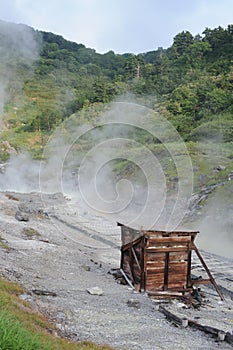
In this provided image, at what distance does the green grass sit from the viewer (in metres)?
7.54

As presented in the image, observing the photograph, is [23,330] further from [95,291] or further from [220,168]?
[220,168]

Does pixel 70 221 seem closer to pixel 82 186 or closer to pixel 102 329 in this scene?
pixel 82 186

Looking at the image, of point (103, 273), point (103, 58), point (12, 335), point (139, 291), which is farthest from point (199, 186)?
point (103, 58)

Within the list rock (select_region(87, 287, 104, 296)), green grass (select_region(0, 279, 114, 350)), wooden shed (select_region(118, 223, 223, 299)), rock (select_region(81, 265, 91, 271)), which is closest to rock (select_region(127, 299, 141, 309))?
rock (select_region(87, 287, 104, 296))

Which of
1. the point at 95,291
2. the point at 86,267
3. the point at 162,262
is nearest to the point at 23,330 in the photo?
the point at 95,291

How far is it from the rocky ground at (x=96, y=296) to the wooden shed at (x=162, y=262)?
0.74 meters

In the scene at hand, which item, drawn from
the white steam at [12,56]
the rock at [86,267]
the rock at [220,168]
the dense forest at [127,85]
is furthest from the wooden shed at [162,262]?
the white steam at [12,56]

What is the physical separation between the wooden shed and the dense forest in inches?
1840

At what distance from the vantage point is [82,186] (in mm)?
63094

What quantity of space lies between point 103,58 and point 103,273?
6748 inches

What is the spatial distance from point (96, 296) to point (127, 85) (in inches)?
3996

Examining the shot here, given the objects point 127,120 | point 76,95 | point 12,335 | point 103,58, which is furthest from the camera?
point 103,58

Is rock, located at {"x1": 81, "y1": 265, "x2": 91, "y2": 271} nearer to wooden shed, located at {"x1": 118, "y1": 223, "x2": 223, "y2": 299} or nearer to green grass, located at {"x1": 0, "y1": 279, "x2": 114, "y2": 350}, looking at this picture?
wooden shed, located at {"x1": 118, "y1": 223, "x2": 223, "y2": 299}

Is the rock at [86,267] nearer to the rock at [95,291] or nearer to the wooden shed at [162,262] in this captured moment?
the wooden shed at [162,262]
